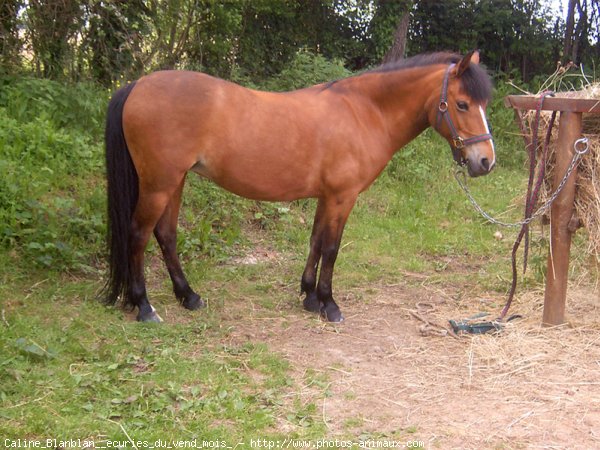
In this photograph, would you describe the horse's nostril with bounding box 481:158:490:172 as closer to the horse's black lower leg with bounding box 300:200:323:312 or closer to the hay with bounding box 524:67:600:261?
the hay with bounding box 524:67:600:261

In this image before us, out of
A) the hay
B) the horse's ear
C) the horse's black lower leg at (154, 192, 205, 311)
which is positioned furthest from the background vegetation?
the horse's ear

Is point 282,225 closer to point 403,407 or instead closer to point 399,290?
point 399,290

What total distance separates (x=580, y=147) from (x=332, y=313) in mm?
2107

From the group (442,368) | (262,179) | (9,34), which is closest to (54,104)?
(9,34)

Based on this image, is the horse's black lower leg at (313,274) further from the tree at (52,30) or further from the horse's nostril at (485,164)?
the tree at (52,30)

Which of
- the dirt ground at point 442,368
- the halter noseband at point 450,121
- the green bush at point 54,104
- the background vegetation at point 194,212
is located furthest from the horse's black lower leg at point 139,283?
the green bush at point 54,104

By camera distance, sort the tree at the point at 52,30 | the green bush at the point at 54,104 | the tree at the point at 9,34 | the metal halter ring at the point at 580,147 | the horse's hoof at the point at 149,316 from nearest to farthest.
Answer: the metal halter ring at the point at 580,147 → the horse's hoof at the point at 149,316 → the green bush at the point at 54,104 → the tree at the point at 9,34 → the tree at the point at 52,30

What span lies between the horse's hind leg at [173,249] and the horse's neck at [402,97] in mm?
1646

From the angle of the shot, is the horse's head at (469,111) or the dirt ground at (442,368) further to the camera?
the horse's head at (469,111)

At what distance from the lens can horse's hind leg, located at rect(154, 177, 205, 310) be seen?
4895 millimetres

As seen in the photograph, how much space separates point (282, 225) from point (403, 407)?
3.71m

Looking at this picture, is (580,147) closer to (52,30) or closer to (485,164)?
(485,164)

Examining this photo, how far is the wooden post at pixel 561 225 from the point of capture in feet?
14.4

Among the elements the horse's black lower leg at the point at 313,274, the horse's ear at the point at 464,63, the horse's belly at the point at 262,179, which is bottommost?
the horse's black lower leg at the point at 313,274
